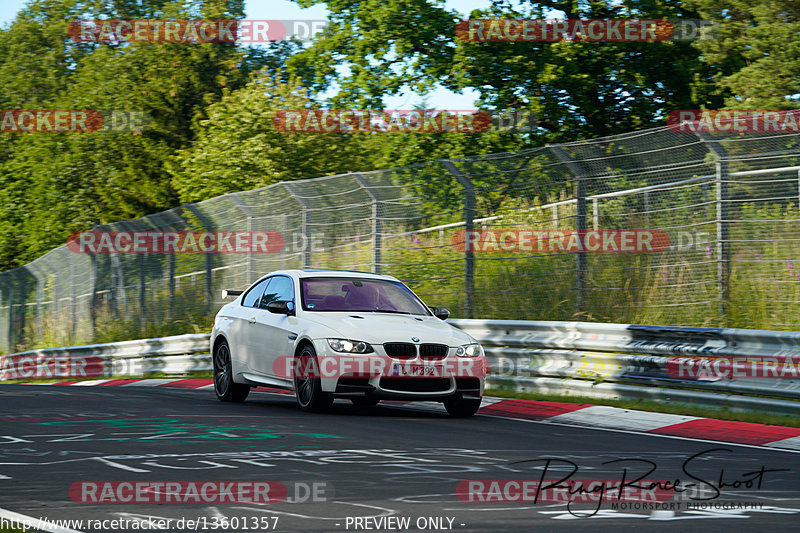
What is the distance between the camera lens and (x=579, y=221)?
15.1 metres

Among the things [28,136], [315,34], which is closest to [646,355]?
[315,34]

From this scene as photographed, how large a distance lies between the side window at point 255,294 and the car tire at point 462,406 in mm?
2882

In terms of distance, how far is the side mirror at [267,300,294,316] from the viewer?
1266cm

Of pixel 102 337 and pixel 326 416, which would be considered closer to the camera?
pixel 326 416

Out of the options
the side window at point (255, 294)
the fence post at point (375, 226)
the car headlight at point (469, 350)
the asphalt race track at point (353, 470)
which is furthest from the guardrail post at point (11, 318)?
the car headlight at point (469, 350)

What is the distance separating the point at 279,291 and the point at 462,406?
2.63 m

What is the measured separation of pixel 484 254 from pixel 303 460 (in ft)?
28.5

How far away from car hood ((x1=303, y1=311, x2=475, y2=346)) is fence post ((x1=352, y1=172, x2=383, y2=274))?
19.8 ft

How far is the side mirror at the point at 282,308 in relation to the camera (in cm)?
1266

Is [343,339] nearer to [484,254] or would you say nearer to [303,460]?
[303,460]

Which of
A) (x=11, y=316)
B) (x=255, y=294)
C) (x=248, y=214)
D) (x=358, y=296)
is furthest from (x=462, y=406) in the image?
(x=11, y=316)

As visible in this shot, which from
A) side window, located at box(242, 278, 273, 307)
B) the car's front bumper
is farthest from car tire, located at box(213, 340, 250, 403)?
the car's front bumper

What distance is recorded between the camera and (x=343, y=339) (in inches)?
458

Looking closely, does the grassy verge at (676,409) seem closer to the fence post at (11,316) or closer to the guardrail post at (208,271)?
the guardrail post at (208,271)
